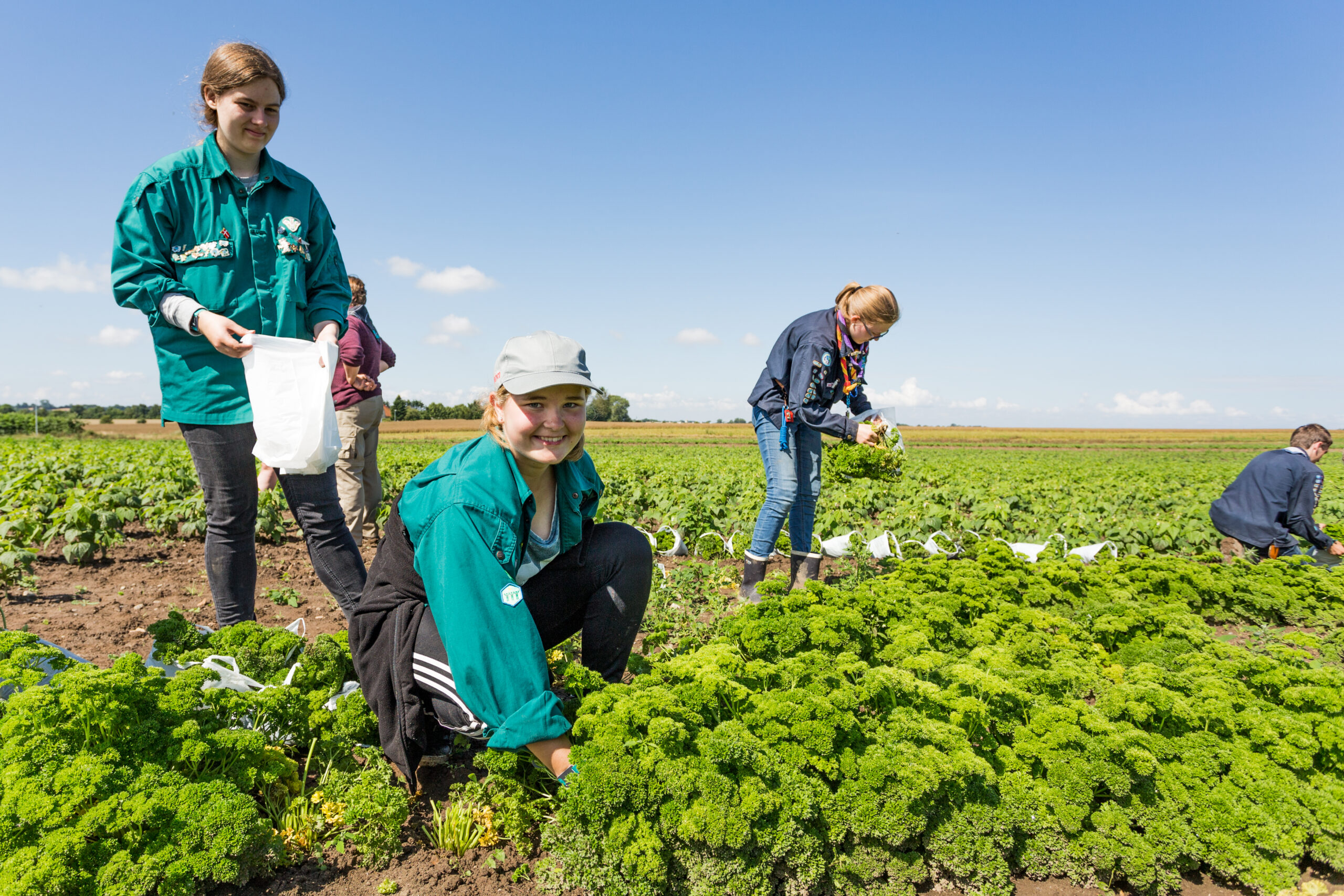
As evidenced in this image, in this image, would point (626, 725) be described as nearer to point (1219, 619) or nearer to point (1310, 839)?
point (1310, 839)

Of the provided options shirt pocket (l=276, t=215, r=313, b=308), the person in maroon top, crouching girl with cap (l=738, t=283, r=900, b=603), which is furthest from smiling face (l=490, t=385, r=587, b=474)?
the person in maroon top

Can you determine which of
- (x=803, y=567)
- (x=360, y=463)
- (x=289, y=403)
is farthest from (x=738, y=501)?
Answer: (x=289, y=403)

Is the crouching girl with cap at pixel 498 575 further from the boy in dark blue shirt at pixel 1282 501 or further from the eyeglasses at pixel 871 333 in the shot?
the boy in dark blue shirt at pixel 1282 501

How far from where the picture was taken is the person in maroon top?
5410 mm

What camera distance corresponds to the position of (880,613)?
3.35 meters

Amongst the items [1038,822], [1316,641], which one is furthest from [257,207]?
[1316,641]

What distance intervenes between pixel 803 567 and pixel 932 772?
2840 millimetres

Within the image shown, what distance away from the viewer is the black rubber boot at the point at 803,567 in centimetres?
482

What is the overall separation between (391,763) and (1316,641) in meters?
4.70

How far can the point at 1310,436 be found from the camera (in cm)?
678

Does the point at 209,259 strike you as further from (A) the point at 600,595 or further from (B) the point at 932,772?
(B) the point at 932,772

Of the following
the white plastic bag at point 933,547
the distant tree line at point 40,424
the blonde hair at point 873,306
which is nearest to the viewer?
the blonde hair at point 873,306

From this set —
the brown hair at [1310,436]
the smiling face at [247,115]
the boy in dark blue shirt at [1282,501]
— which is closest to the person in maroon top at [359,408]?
the smiling face at [247,115]

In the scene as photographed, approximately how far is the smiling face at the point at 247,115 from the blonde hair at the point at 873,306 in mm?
3161
